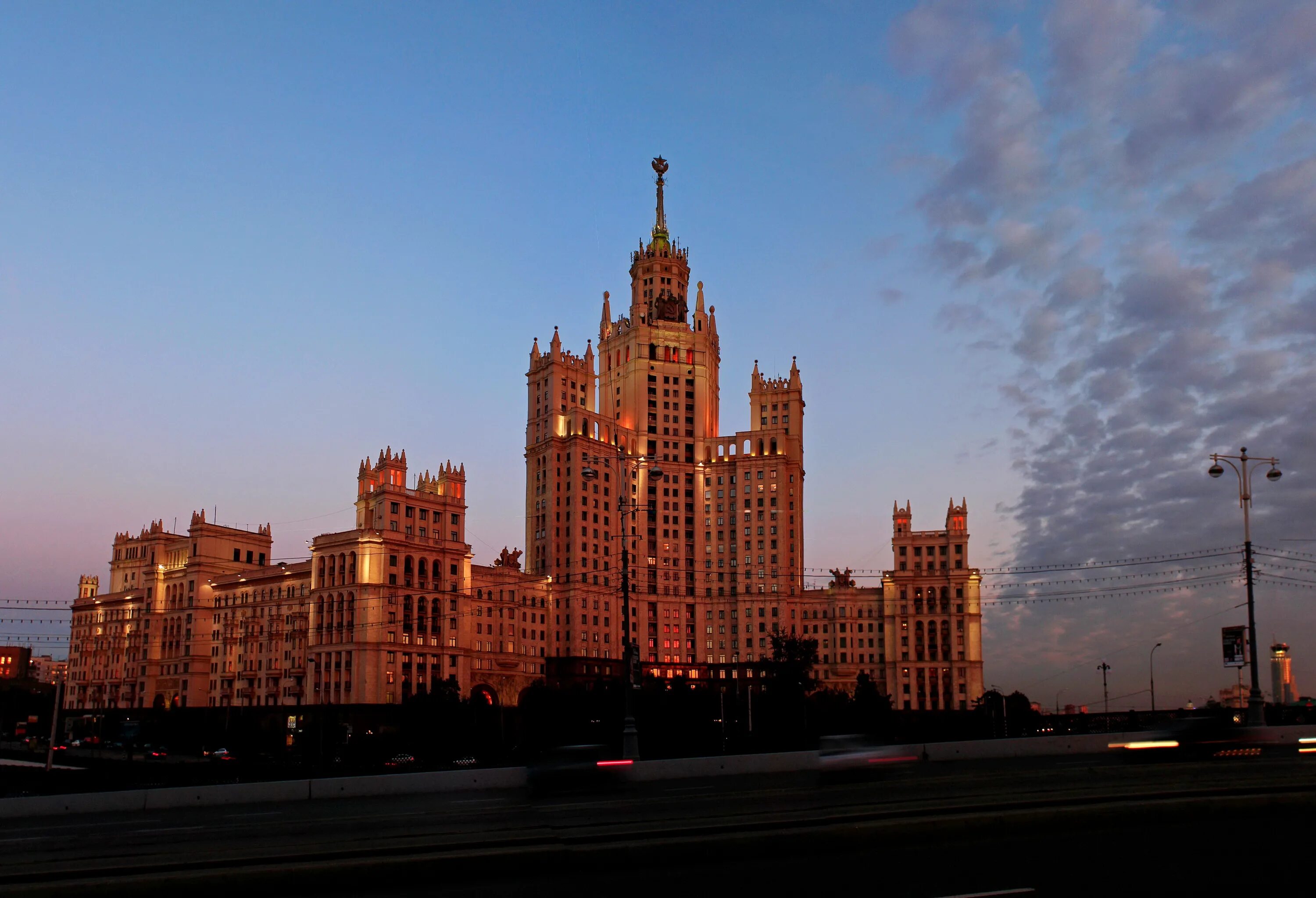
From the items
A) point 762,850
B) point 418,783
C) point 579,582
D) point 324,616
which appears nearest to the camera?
point 762,850

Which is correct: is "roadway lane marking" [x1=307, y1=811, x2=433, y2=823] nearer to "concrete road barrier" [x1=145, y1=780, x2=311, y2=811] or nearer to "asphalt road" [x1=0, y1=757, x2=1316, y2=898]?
"asphalt road" [x1=0, y1=757, x2=1316, y2=898]

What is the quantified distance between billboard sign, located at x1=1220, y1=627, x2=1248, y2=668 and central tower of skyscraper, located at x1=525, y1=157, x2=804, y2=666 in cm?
11775

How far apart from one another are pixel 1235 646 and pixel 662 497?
449 feet

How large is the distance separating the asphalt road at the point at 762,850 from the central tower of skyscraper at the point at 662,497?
140314mm

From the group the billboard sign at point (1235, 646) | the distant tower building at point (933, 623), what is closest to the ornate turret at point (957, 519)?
the distant tower building at point (933, 623)

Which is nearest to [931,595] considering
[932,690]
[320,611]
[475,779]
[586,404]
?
[932,690]

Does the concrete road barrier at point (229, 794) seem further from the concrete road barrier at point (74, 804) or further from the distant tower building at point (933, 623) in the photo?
the distant tower building at point (933, 623)

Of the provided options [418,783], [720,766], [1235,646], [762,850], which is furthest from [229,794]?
[1235,646]

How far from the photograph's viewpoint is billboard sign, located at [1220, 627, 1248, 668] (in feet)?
171

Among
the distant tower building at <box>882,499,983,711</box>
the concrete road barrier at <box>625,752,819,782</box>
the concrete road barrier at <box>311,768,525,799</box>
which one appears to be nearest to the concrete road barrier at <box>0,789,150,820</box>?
the concrete road barrier at <box>311,768,525,799</box>

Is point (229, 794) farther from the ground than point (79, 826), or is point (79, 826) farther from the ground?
point (79, 826)

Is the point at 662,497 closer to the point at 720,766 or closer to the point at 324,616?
the point at 324,616

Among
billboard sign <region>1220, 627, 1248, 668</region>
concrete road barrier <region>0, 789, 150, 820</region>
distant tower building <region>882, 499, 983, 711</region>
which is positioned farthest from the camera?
distant tower building <region>882, 499, 983, 711</region>

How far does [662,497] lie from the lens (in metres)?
186
